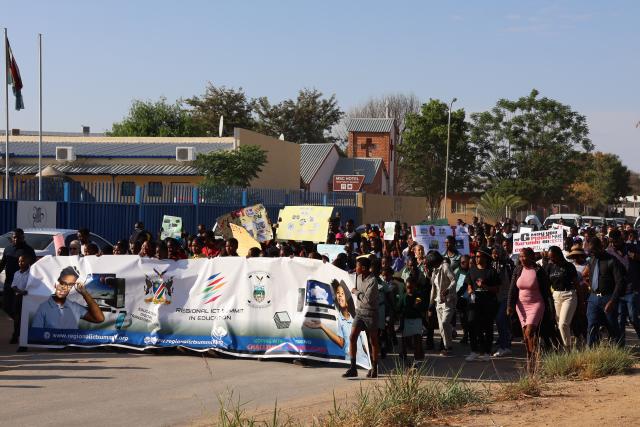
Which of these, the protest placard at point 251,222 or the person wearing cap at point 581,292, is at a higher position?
the protest placard at point 251,222

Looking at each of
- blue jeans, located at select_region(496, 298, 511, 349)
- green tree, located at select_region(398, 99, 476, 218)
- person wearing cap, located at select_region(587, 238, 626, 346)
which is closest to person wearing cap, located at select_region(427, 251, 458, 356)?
blue jeans, located at select_region(496, 298, 511, 349)

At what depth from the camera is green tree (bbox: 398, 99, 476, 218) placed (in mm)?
70938

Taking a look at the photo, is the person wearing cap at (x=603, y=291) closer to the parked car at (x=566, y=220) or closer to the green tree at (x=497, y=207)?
the parked car at (x=566, y=220)

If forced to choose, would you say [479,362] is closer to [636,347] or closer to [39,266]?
[636,347]

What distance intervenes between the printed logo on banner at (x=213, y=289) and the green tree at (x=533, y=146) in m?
60.8

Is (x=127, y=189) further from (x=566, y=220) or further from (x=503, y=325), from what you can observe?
(x=566, y=220)

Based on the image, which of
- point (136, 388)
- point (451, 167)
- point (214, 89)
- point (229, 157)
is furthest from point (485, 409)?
point (214, 89)

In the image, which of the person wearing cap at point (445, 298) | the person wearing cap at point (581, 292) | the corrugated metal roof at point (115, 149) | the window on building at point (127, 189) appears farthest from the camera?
the corrugated metal roof at point (115, 149)

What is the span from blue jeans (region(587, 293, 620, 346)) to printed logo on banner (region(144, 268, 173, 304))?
6.17 metres

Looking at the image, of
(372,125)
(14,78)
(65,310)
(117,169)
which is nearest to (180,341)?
(65,310)

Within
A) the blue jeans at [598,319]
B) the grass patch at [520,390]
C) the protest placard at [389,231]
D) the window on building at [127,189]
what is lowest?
the grass patch at [520,390]

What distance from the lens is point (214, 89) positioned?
79.9m

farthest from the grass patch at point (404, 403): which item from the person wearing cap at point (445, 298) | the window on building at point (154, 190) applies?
the window on building at point (154, 190)

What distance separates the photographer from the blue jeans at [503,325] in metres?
15.4
